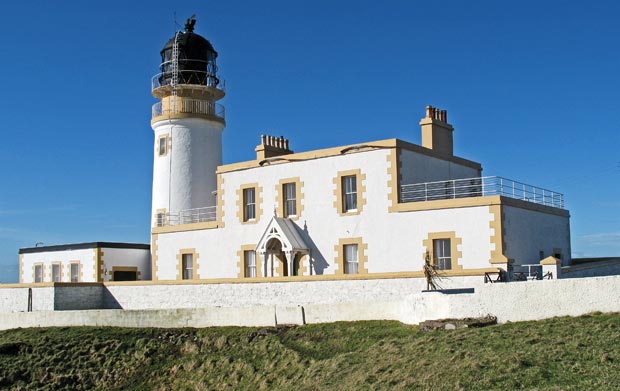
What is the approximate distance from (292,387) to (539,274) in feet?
33.3

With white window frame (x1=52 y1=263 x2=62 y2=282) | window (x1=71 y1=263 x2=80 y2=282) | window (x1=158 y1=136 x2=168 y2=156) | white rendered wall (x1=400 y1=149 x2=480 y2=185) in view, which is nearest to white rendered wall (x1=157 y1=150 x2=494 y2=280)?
white rendered wall (x1=400 y1=149 x2=480 y2=185)

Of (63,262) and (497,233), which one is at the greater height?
(497,233)

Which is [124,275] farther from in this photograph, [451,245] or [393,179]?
[451,245]

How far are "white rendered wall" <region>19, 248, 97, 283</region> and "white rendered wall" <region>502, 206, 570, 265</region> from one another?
17921mm

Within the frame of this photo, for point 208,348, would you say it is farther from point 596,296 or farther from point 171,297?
point 596,296

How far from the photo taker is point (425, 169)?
26.4 m

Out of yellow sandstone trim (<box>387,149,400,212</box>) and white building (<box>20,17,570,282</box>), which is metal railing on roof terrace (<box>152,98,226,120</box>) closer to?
white building (<box>20,17,570,282</box>)

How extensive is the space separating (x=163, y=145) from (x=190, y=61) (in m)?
4.05

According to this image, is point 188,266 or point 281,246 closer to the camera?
point 281,246

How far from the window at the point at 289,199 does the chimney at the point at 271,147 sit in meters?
1.76

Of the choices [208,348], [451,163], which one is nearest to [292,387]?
[208,348]

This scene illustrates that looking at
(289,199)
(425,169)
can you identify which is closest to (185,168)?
(289,199)

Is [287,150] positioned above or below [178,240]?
above

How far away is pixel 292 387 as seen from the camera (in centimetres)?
1612
